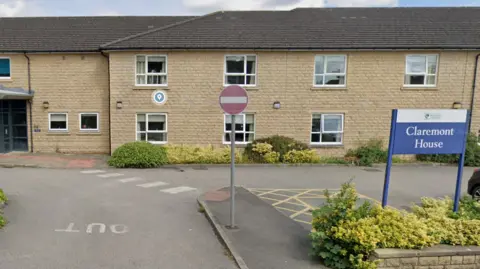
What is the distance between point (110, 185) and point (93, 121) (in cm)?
729

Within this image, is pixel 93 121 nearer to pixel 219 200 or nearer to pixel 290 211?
pixel 219 200

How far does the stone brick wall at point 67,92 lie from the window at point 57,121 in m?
0.17

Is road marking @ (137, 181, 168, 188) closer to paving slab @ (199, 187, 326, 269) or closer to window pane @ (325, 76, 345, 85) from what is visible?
paving slab @ (199, 187, 326, 269)

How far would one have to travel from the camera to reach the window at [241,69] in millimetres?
14594

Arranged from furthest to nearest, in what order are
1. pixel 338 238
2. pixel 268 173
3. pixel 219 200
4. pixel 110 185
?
pixel 268 173, pixel 110 185, pixel 219 200, pixel 338 238

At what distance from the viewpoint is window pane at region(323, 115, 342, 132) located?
14.9 meters

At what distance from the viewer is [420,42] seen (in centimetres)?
1444

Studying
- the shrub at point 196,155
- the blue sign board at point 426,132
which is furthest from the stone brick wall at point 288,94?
the blue sign board at point 426,132

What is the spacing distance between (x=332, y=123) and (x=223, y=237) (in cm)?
1106

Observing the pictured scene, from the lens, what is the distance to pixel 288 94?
14.6m

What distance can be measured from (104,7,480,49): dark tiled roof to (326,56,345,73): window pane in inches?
24.7

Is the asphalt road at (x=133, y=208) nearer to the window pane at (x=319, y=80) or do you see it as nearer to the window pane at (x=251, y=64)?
the window pane at (x=319, y=80)

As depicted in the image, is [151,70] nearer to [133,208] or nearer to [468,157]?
[133,208]

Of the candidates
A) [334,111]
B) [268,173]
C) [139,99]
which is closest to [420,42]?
[334,111]
